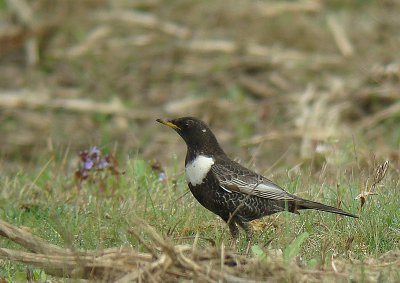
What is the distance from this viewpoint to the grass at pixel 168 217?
4809 millimetres

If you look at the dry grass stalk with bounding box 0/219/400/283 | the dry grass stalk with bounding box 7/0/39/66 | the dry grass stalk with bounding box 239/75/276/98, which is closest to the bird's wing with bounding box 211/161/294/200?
the dry grass stalk with bounding box 0/219/400/283

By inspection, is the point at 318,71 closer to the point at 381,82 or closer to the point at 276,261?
the point at 381,82

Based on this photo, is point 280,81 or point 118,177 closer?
point 118,177

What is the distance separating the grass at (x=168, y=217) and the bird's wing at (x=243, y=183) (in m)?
0.18

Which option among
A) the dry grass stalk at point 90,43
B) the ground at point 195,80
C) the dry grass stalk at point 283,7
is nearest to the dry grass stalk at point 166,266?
the ground at point 195,80

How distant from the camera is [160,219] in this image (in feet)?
17.6

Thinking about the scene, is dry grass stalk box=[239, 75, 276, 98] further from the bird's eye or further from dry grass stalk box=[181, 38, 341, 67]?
the bird's eye

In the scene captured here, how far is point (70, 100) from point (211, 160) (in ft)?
19.8

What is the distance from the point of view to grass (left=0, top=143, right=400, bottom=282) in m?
4.81

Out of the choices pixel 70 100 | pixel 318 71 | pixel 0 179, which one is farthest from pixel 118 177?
pixel 318 71

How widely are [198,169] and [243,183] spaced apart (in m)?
0.34

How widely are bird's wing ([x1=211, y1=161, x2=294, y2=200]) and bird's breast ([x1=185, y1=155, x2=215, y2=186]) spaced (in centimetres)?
5

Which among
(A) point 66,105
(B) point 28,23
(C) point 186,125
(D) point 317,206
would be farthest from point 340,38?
(D) point 317,206

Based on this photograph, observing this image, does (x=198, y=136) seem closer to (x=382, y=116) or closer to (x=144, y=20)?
(x=382, y=116)
